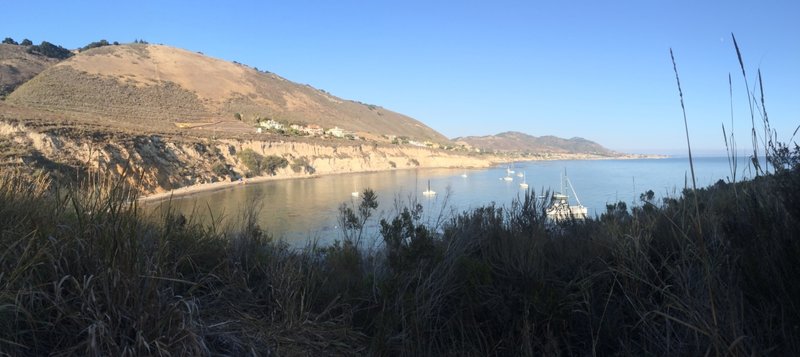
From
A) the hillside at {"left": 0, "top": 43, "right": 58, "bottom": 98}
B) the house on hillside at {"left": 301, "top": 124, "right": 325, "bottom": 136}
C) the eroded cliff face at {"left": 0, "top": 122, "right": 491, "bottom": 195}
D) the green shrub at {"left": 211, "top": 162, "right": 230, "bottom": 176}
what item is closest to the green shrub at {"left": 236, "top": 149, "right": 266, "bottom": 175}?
the eroded cliff face at {"left": 0, "top": 122, "right": 491, "bottom": 195}

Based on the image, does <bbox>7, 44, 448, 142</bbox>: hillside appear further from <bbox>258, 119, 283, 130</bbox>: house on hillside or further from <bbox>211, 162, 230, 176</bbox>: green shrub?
<bbox>211, 162, 230, 176</bbox>: green shrub

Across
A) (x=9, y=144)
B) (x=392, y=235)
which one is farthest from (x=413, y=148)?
(x=392, y=235)

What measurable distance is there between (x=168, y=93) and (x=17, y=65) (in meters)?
19.5

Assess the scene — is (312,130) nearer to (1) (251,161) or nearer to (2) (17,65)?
(1) (251,161)

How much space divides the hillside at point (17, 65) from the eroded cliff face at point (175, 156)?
73.6ft

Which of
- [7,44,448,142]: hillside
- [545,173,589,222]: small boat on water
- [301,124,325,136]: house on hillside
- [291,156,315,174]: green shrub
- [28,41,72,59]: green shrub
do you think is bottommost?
[291,156,315,174]: green shrub

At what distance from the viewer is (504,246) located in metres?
3.87

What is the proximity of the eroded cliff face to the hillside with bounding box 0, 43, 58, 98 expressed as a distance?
73.6 ft

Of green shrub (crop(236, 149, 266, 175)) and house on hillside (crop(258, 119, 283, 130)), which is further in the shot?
house on hillside (crop(258, 119, 283, 130))

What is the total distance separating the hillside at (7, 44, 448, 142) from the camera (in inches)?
2168

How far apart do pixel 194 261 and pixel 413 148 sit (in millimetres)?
90121

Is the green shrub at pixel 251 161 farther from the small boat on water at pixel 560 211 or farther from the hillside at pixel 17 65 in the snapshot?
the small boat on water at pixel 560 211

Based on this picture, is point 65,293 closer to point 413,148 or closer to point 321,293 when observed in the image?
point 321,293

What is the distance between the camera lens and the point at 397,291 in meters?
3.13
